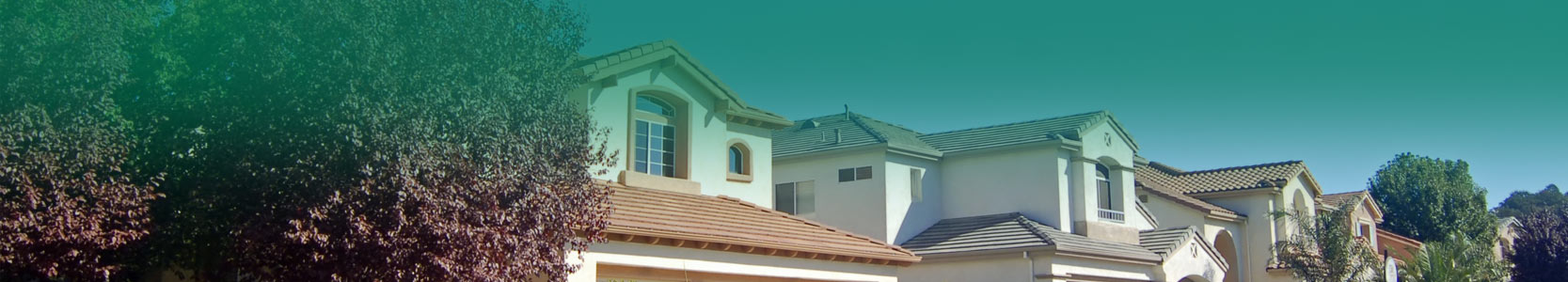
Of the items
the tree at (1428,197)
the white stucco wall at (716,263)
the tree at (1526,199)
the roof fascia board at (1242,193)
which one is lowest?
the white stucco wall at (716,263)

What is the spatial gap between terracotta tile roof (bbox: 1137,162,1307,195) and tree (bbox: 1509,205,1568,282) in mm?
6651

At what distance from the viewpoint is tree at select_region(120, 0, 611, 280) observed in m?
13.8

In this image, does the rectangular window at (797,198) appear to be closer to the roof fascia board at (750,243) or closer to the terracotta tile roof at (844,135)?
the terracotta tile roof at (844,135)

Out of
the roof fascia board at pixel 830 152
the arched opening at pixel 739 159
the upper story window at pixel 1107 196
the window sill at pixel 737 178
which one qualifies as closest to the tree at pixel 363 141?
the window sill at pixel 737 178

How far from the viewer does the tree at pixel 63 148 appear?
42.9 feet

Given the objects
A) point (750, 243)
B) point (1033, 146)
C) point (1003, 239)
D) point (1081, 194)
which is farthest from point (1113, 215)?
point (750, 243)

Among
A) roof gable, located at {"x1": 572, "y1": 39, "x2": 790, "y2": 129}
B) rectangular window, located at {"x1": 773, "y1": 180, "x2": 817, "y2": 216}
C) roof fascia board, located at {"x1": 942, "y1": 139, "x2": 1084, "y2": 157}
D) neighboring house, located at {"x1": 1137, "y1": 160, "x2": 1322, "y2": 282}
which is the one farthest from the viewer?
neighboring house, located at {"x1": 1137, "y1": 160, "x2": 1322, "y2": 282}

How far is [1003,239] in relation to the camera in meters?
30.7

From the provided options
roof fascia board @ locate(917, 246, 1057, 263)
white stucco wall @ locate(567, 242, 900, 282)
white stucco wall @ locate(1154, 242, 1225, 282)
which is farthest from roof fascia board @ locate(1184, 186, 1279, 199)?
white stucco wall @ locate(567, 242, 900, 282)

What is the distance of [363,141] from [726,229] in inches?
302

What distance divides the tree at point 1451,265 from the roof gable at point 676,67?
60.4ft

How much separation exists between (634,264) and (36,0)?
26.9 feet

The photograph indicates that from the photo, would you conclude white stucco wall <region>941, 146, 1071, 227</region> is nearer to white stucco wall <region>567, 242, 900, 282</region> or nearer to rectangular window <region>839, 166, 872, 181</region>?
rectangular window <region>839, 166, 872, 181</region>

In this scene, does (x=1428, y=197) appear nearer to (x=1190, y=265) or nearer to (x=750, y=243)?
(x=1190, y=265)
